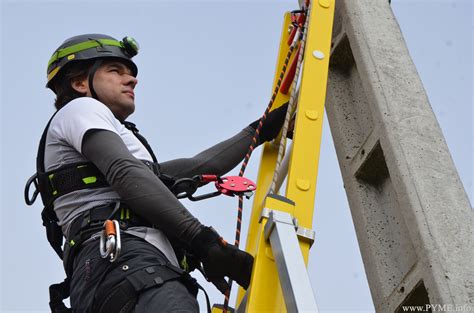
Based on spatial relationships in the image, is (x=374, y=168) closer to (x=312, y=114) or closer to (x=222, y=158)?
(x=312, y=114)

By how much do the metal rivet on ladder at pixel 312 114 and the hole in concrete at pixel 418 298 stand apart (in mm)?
837

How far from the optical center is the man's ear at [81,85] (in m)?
4.61

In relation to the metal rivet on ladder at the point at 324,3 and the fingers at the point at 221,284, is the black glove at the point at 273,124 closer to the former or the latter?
the metal rivet on ladder at the point at 324,3

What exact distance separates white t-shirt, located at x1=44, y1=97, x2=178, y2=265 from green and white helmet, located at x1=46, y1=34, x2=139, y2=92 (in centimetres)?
52

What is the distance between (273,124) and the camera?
4988 millimetres

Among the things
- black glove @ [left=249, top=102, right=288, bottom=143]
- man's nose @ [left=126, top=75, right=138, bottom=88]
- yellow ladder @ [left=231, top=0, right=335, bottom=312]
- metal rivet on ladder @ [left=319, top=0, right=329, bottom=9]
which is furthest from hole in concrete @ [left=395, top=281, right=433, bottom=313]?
man's nose @ [left=126, top=75, right=138, bottom=88]

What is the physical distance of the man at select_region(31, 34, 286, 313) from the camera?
143 inches

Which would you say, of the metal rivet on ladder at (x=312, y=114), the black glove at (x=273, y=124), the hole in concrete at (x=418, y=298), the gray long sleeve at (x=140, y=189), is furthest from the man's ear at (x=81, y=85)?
the hole in concrete at (x=418, y=298)

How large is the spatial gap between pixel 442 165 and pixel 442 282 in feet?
2.14

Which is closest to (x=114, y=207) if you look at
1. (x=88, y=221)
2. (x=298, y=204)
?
(x=88, y=221)

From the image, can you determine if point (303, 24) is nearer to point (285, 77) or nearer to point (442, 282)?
point (285, 77)

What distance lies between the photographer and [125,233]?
388 centimetres

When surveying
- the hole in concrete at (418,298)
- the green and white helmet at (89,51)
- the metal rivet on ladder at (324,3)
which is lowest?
the hole in concrete at (418,298)

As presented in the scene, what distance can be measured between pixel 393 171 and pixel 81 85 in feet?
5.43
